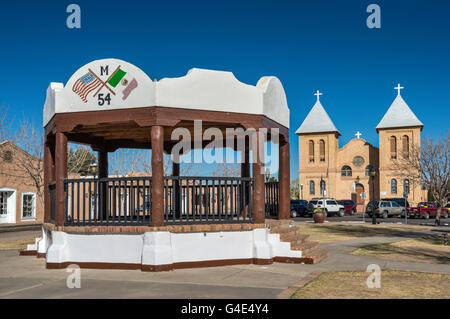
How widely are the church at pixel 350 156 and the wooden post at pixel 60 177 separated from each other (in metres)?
58.1

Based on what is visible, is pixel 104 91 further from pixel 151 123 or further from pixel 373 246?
pixel 373 246

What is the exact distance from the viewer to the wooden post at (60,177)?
1112 centimetres

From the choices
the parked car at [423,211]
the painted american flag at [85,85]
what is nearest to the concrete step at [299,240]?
the painted american flag at [85,85]

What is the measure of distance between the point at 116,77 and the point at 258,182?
4.19 meters

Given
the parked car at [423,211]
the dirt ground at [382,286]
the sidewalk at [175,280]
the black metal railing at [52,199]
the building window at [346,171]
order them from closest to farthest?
the dirt ground at [382,286], the sidewalk at [175,280], the black metal railing at [52,199], the parked car at [423,211], the building window at [346,171]

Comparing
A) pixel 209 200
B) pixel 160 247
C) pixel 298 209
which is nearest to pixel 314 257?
pixel 209 200

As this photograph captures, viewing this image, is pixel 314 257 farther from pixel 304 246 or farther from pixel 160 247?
pixel 160 247

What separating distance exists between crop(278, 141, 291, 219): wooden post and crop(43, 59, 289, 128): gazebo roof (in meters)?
2.52

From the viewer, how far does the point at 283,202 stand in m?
13.6

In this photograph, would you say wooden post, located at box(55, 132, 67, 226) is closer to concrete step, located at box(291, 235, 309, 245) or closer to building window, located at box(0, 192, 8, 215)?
concrete step, located at box(291, 235, 309, 245)

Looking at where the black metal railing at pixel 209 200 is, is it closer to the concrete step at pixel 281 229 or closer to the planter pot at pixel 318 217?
the concrete step at pixel 281 229

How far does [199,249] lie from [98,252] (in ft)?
7.55

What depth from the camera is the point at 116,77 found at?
35.9 feet
